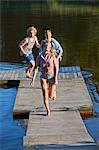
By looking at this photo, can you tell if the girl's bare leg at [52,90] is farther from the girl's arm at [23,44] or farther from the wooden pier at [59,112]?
the girl's arm at [23,44]

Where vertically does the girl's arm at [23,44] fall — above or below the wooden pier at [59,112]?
above

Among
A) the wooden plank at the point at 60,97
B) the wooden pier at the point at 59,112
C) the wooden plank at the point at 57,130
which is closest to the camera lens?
the wooden plank at the point at 57,130

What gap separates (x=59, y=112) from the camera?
11078 millimetres

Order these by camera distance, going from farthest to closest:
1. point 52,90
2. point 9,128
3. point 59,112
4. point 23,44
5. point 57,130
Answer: point 23,44 → point 59,112 → point 52,90 → point 9,128 → point 57,130

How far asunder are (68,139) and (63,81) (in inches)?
254

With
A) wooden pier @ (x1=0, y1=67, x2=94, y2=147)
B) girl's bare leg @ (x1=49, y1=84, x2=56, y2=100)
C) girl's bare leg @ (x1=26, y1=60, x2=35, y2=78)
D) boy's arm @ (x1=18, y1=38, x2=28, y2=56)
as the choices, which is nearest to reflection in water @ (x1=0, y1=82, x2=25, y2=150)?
wooden pier @ (x1=0, y1=67, x2=94, y2=147)

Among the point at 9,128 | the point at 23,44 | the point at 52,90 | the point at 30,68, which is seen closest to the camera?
the point at 9,128

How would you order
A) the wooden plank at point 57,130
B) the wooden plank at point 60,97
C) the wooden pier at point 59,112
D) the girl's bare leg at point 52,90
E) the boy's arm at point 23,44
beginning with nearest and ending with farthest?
the wooden plank at point 57,130, the wooden pier at point 59,112, the girl's bare leg at point 52,90, the wooden plank at point 60,97, the boy's arm at point 23,44

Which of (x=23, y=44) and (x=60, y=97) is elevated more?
(x=23, y=44)

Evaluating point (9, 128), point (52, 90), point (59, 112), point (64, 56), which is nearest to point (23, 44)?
point (52, 90)

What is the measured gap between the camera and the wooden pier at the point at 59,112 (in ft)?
29.2

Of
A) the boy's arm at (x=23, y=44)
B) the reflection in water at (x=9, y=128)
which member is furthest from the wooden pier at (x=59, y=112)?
the boy's arm at (x=23, y=44)

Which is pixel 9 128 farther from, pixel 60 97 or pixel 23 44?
pixel 23 44

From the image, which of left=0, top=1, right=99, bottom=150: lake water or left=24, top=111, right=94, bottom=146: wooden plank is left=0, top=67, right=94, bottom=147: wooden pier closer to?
left=24, top=111, right=94, bottom=146: wooden plank
